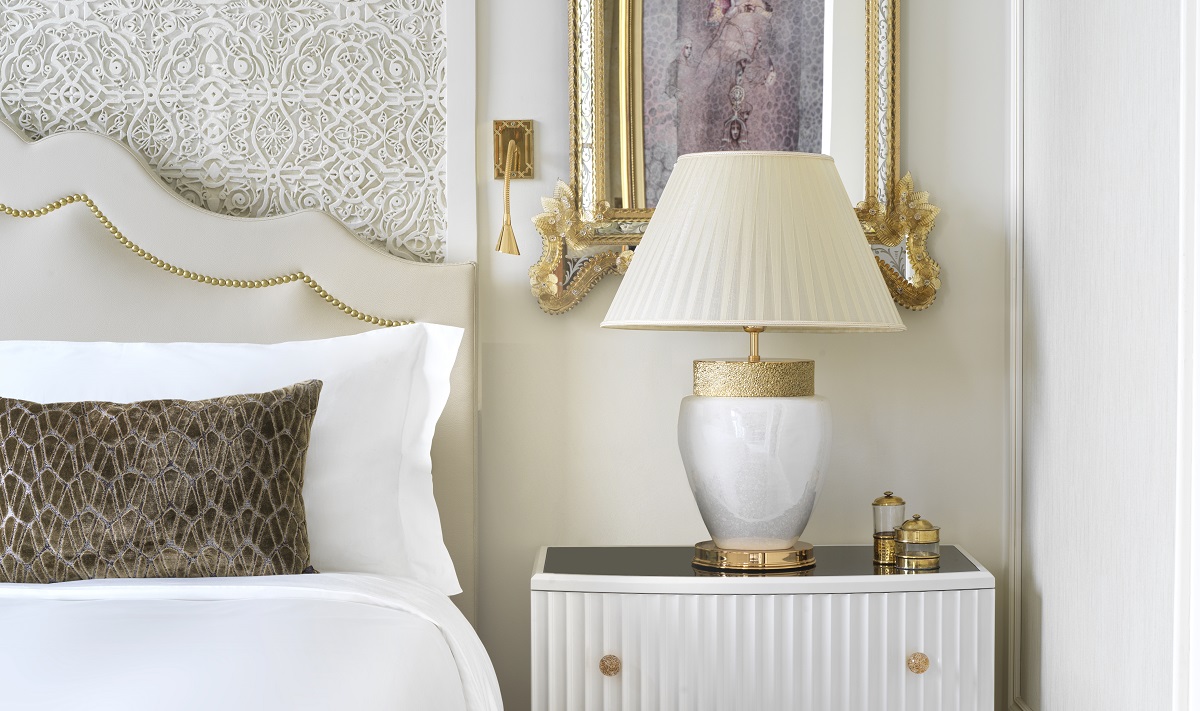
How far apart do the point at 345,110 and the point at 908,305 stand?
1.13m

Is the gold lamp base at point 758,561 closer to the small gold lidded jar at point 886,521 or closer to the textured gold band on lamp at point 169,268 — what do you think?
the small gold lidded jar at point 886,521

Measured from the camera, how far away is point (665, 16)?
192 centimetres

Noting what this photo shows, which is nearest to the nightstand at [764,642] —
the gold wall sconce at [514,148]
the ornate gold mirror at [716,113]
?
the ornate gold mirror at [716,113]

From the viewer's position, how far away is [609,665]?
158 centimetres

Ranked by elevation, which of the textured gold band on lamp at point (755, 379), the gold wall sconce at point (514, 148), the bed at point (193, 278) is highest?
the gold wall sconce at point (514, 148)

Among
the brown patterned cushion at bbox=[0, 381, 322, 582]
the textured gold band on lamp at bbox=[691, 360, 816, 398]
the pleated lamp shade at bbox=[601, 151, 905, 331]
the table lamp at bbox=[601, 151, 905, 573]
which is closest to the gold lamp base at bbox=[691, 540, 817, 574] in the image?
the table lamp at bbox=[601, 151, 905, 573]

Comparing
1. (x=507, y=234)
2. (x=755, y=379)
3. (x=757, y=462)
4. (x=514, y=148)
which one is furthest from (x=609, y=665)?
(x=514, y=148)

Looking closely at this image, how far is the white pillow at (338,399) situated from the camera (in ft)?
5.24

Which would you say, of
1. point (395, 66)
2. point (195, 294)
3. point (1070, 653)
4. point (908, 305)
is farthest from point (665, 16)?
point (1070, 653)

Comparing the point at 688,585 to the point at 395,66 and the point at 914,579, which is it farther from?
the point at 395,66

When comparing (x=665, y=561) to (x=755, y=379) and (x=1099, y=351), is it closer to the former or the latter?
(x=755, y=379)

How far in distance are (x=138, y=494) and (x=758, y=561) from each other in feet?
3.03

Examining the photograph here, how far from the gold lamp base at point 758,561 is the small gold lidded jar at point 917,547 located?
0.48 ft

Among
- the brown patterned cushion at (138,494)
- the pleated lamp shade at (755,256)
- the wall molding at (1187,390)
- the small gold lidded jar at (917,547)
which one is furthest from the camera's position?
the small gold lidded jar at (917,547)
